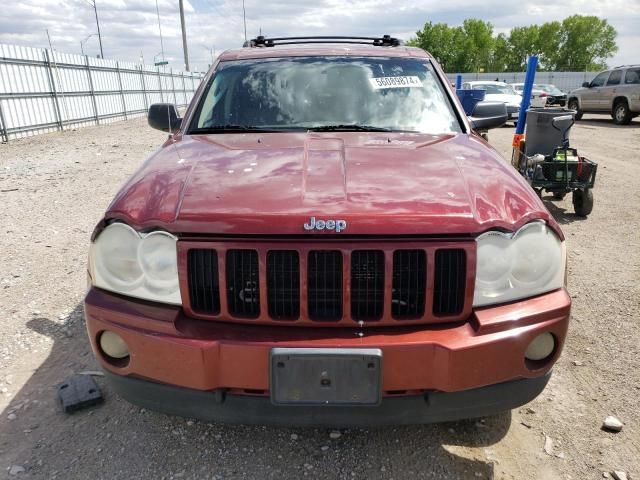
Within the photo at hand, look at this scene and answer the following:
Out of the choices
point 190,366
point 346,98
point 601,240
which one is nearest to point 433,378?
point 190,366

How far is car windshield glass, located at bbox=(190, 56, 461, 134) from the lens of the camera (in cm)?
307

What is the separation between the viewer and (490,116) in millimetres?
3783

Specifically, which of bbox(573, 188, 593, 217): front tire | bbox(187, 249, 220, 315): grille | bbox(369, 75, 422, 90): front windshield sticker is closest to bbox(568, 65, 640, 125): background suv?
bbox(573, 188, 593, 217): front tire

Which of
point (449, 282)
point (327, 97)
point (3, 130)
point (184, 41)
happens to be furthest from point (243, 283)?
point (184, 41)

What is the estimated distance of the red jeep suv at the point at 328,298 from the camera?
1.85m

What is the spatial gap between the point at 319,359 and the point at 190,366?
483 millimetres

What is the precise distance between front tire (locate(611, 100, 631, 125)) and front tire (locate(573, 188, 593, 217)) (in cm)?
1412

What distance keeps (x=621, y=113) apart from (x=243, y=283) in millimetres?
20288

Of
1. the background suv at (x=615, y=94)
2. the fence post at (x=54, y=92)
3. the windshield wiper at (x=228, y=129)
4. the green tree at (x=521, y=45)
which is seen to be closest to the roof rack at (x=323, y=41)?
the windshield wiper at (x=228, y=129)

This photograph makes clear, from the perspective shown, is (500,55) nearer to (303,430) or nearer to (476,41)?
(476,41)

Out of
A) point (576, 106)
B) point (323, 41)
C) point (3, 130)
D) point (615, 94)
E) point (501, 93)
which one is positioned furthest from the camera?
point (576, 106)

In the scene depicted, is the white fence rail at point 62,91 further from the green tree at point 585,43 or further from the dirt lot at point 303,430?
the green tree at point 585,43

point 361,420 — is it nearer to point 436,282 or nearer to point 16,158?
point 436,282

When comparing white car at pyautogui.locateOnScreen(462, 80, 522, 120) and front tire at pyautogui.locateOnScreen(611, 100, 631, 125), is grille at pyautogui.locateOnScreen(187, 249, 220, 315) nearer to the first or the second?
white car at pyautogui.locateOnScreen(462, 80, 522, 120)
